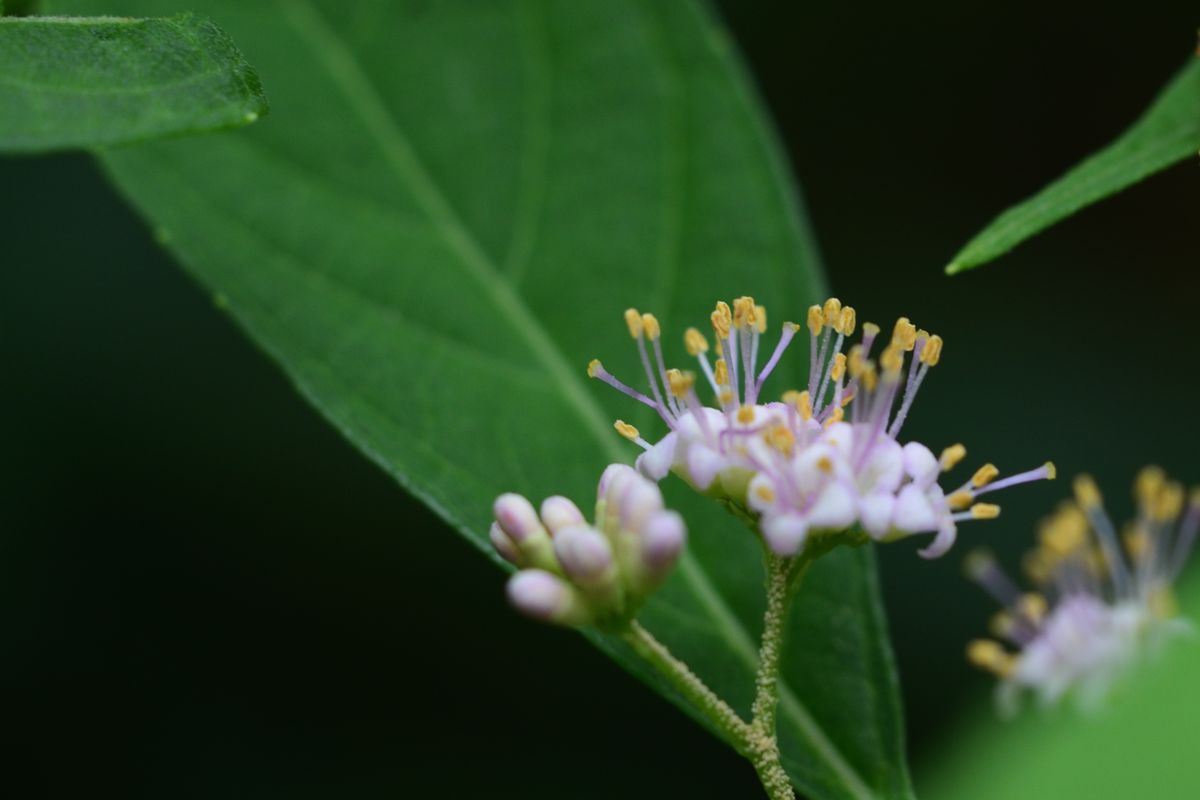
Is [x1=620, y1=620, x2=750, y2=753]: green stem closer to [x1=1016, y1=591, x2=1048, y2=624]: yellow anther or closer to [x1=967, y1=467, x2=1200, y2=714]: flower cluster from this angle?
[x1=967, y1=467, x2=1200, y2=714]: flower cluster

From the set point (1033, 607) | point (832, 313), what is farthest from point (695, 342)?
point (1033, 607)

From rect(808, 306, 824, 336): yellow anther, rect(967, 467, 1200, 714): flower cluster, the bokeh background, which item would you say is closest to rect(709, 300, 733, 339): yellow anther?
rect(808, 306, 824, 336): yellow anther

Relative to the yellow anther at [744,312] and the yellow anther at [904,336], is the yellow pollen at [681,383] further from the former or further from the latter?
the yellow anther at [904,336]

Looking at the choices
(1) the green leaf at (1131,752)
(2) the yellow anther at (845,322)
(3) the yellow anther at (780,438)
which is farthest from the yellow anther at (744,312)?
(1) the green leaf at (1131,752)

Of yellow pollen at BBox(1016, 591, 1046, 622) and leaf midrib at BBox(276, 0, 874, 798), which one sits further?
yellow pollen at BBox(1016, 591, 1046, 622)

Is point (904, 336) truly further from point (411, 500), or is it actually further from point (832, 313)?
point (411, 500)

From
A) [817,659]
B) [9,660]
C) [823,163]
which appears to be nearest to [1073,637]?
[817,659]

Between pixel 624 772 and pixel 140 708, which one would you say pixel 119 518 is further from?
pixel 624 772
